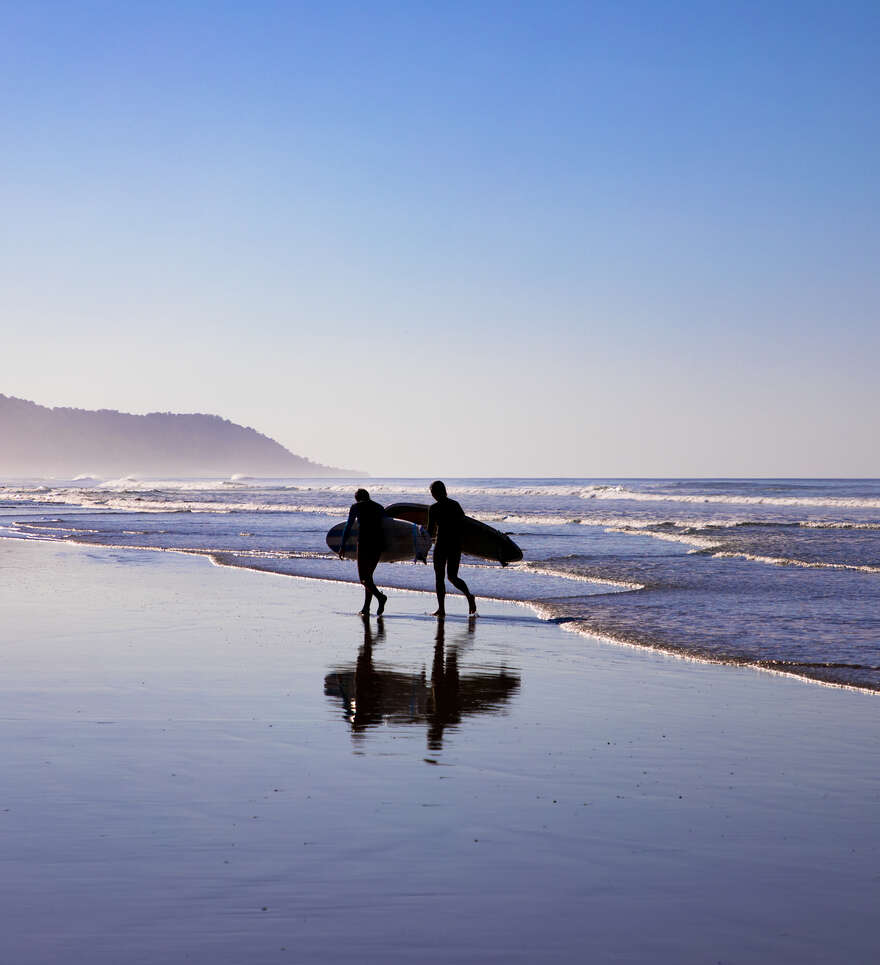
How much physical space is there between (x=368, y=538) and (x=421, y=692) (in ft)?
20.6

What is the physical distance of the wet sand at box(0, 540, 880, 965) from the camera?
13.1 feet

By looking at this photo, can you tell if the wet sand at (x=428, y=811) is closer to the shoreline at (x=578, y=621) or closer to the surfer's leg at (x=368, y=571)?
the shoreline at (x=578, y=621)

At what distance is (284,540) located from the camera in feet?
106

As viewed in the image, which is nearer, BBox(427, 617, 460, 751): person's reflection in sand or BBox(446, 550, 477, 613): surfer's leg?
BBox(427, 617, 460, 751): person's reflection in sand

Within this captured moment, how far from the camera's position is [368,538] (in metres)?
15.3

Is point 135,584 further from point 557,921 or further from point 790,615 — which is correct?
point 557,921

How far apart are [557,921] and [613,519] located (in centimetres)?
4337

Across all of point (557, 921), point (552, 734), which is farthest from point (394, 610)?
point (557, 921)

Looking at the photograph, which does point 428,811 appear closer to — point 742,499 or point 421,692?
point 421,692

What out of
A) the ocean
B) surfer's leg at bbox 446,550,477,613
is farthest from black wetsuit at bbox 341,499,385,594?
the ocean

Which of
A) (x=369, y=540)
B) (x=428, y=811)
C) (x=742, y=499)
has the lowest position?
(x=428, y=811)

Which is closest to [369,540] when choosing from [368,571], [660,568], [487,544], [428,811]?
[368,571]

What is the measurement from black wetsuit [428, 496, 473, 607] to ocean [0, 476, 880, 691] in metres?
1.01

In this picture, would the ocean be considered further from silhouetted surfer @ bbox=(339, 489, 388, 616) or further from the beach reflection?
the beach reflection
